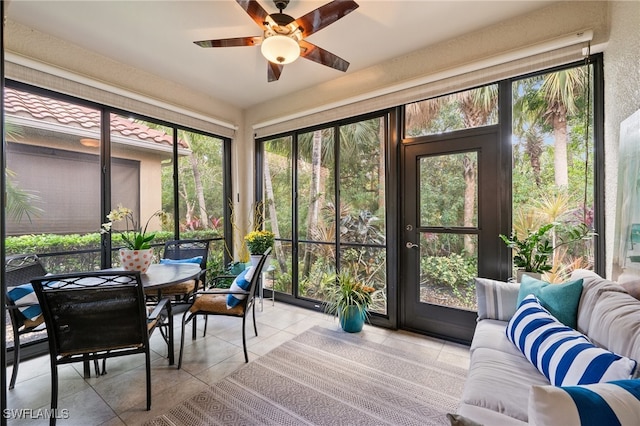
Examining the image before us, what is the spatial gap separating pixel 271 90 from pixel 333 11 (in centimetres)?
197

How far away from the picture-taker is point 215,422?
1597mm

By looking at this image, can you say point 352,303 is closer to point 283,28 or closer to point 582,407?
point 582,407

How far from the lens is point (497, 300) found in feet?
6.23

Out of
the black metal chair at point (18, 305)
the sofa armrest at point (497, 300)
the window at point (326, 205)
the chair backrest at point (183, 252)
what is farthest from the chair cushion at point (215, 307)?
the sofa armrest at point (497, 300)

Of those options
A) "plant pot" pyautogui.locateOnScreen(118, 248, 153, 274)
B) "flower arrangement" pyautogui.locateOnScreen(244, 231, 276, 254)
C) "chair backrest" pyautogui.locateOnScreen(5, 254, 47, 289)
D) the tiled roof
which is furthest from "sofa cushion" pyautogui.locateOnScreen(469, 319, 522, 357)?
the tiled roof

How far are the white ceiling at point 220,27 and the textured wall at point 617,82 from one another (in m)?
0.58

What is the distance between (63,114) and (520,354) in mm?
4162

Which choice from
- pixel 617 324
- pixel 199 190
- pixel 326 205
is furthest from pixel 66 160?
pixel 617 324

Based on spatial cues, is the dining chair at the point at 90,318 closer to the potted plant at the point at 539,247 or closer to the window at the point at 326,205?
the window at the point at 326,205

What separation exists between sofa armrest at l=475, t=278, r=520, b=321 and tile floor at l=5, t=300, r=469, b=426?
591mm

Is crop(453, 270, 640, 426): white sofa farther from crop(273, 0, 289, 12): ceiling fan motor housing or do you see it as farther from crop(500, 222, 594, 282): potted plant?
crop(273, 0, 289, 12): ceiling fan motor housing

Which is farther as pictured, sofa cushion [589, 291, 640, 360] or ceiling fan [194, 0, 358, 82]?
ceiling fan [194, 0, 358, 82]

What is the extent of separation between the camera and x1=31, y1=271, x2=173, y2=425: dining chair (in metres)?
1.55

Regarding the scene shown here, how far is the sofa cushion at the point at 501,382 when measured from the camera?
1.06 meters
